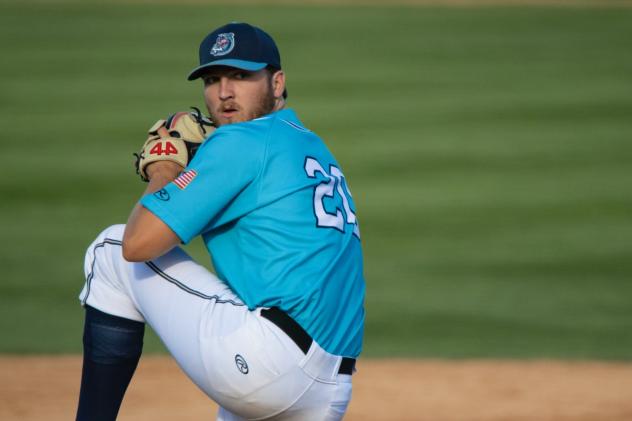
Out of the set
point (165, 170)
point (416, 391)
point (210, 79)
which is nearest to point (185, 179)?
point (165, 170)

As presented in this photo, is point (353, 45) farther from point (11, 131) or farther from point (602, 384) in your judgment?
point (602, 384)

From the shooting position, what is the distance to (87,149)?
9.78 m

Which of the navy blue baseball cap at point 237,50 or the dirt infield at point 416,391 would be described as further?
the dirt infield at point 416,391

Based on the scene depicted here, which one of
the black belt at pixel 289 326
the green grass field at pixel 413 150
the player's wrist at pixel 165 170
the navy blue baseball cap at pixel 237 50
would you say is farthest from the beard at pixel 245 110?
the green grass field at pixel 413 150

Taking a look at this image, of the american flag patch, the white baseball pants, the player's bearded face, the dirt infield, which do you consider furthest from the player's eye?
the dirt infield

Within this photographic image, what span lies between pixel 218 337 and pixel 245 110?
2.40 ft

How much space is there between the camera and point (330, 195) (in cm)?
296

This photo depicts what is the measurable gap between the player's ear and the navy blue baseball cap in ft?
0.21

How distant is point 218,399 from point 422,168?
6.59 m

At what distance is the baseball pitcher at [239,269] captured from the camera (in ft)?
9.06

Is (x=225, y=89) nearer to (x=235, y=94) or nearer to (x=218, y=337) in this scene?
(x=235, y=94)

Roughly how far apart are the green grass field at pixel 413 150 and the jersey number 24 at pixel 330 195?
2.63 m

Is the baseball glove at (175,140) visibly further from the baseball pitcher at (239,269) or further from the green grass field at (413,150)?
the green grass field at (413,150)

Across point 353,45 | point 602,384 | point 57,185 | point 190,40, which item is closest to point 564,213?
point 602,384
